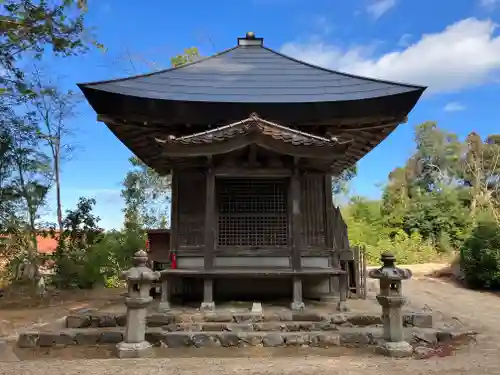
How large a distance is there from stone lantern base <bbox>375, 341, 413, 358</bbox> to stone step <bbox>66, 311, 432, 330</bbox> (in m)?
1.19

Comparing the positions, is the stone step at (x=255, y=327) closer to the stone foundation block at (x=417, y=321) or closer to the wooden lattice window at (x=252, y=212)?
the stone foundation block at (x=417, y=321)

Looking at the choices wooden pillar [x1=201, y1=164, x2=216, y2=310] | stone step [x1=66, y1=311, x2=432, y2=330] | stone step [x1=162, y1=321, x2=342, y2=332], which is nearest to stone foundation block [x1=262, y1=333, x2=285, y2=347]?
stone step [x1=162, y1=321, x2=342, y2=332]

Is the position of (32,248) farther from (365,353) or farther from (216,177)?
(365,353)

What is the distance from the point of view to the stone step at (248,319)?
6875mm

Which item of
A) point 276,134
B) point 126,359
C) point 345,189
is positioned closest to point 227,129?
point 276,134

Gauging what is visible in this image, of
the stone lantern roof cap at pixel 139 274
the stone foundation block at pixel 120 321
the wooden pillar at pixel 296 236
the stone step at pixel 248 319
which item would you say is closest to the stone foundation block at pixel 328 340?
the stone step at pixel 248 319

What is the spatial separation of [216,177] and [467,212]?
798 inches

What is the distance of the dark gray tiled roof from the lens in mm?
8555

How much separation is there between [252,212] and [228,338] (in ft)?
9.01

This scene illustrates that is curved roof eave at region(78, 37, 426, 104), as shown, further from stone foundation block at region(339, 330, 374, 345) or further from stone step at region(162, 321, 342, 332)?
stone foundation block at region(339, 330, 374, 345)

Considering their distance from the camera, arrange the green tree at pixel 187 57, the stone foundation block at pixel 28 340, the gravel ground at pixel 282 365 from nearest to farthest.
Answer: the gravel ground at pixel 282 365 < the stone foundation block at pixel 28 340 < the green tree at pixel 187 57

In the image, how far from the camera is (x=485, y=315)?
9.45 metres

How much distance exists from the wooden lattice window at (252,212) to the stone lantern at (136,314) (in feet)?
8.79

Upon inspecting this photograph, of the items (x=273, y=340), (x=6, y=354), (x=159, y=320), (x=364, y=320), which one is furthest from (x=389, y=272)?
(x=6, y=354)
